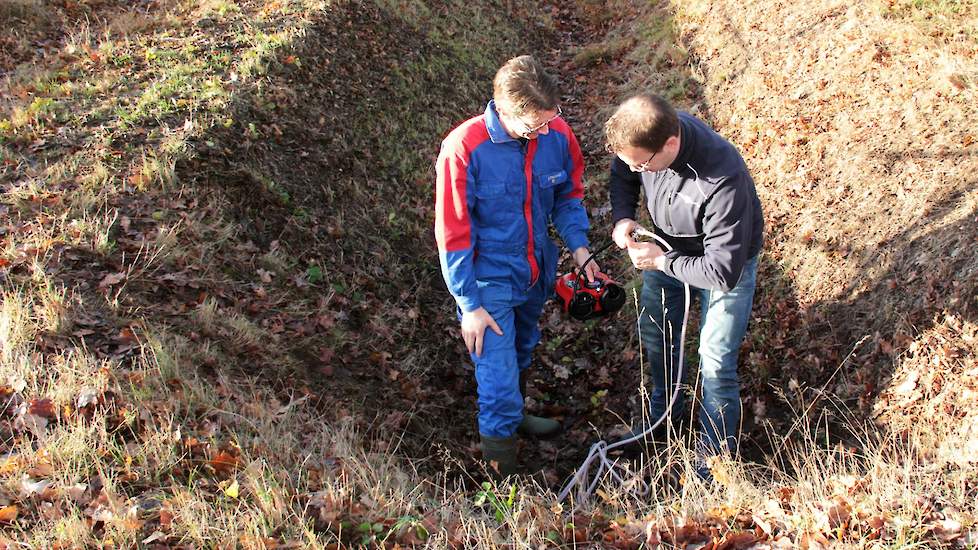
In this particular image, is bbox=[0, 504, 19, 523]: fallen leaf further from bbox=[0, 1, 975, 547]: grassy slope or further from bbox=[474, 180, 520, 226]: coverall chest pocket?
bbox=[474, 180, 520, 226]: coverall chest pocket

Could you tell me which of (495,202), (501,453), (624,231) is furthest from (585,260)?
(501,453)

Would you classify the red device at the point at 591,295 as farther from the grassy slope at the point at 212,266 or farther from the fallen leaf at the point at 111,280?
the fallen leaf at the point at 111,280

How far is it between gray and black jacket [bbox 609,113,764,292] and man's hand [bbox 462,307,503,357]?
107 cm

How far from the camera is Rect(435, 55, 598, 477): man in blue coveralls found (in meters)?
3.46

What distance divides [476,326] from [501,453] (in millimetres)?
935

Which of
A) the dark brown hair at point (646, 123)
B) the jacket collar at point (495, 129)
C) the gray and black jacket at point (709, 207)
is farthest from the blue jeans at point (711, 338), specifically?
the jacket collar at point (495, 129)

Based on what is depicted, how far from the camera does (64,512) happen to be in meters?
2.92

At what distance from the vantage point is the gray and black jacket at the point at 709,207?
10.2 ft

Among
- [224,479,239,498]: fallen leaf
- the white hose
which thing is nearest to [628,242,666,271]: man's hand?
the white hose

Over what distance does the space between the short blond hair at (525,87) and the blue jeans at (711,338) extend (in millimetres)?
1331

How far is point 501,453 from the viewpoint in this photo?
4.07 m

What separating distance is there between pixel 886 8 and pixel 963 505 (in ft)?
19.1

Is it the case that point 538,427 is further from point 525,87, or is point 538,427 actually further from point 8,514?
point 8,514

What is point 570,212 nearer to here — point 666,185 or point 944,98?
point 666,185
